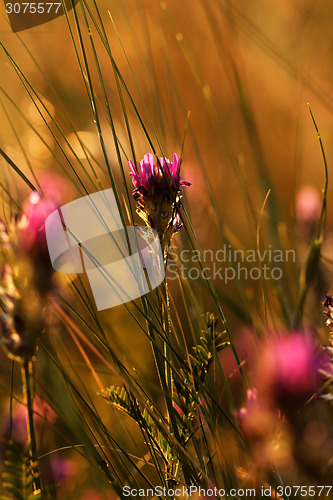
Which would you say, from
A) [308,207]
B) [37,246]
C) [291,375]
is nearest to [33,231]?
[37,246]

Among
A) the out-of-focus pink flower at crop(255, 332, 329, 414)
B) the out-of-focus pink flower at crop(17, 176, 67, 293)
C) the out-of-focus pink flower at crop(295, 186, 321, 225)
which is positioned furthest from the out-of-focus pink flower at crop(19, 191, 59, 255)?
the out-of-focus pink flower at crop(295, 186, 321, 225)

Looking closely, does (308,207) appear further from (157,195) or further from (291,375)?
(291,375)

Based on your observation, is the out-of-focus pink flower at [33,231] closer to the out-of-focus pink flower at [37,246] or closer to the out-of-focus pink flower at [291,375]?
the out-of-focus pink flower at [37,246]

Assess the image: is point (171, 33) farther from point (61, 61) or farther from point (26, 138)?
point (26, 138)

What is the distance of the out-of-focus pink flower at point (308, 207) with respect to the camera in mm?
953

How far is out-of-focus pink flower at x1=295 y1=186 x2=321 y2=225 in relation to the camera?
0.95m

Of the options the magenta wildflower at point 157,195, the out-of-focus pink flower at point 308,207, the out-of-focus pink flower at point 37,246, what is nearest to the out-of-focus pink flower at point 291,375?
the out-of-focus pink flower at point 37,246

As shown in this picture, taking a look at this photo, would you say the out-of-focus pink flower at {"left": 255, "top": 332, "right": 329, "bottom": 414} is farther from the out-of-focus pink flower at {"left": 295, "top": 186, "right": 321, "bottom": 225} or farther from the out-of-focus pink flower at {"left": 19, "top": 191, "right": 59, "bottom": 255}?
the out-of-focus pink flower at {"left": 295, "top": 186, "right": 321, "bottom": 225}

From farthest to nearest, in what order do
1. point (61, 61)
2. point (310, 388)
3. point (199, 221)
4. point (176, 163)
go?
point (61, 61)
point (199, 221)
point (176, 163)
point (310, 388)

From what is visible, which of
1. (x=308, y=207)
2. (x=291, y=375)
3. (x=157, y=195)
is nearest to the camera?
(x=291, y=375)

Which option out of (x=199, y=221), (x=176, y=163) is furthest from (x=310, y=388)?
(x=199, y=221)

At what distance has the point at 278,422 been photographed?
24 centimetres

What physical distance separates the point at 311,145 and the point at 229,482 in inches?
43.3

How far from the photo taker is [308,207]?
95cm
